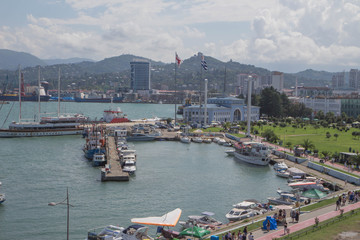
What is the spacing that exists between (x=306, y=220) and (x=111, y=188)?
534 inches

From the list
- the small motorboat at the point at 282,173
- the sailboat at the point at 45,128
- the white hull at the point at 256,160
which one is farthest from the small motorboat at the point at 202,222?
the sailboat at the point at 45,128

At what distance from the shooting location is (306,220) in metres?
18.2

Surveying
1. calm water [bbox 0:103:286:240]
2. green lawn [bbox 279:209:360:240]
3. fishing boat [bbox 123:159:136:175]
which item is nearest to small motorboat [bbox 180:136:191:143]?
calm water [bbox 0:103:286:240]

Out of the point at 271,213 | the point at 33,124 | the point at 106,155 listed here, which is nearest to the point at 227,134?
the point at 106,155

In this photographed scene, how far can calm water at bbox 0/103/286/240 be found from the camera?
817 inches

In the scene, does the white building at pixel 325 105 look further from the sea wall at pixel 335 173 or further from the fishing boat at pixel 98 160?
the fishing boat at pixel 98 160

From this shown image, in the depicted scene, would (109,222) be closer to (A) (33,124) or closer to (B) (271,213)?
(B) (271,213)

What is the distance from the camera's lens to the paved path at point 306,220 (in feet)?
53.6

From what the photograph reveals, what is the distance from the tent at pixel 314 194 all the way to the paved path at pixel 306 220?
9.55ft

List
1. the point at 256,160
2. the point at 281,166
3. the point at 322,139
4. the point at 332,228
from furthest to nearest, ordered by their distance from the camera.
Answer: the point at 322,139 < the point at 256,160 < the point at 281,166 < the point at 332,228

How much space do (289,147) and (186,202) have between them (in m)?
20.4

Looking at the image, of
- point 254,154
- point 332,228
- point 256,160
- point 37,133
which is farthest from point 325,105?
point 332,228

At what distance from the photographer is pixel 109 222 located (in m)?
20.4

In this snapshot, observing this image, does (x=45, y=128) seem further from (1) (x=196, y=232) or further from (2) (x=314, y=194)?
(1) (x=196, y=232)
